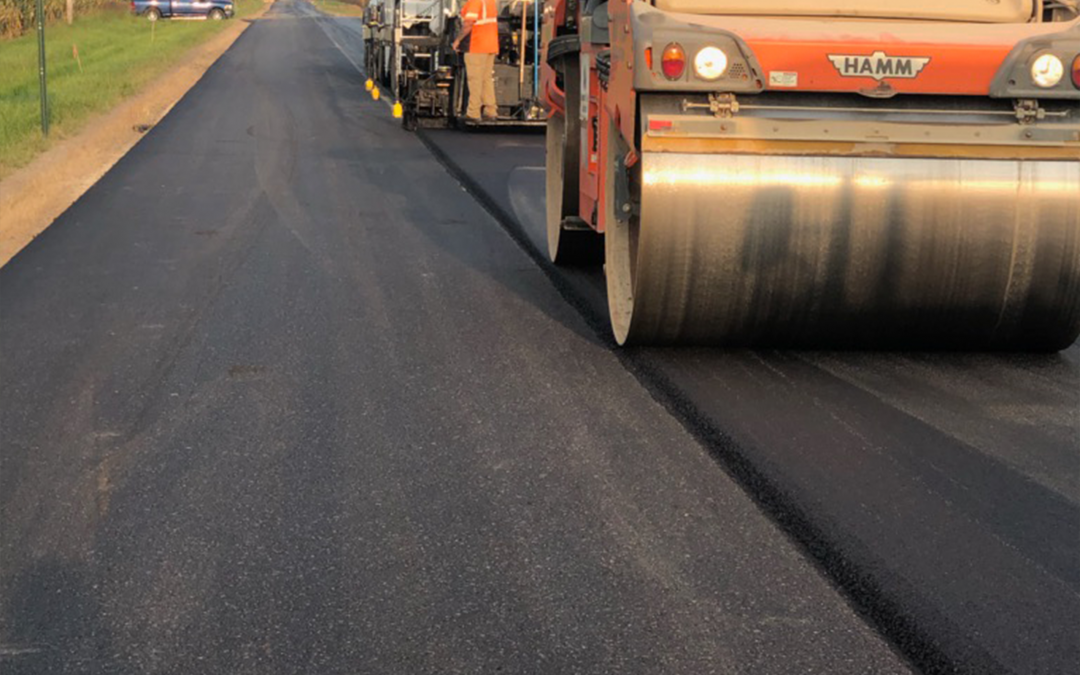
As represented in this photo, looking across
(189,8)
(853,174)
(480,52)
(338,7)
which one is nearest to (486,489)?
(853,174)

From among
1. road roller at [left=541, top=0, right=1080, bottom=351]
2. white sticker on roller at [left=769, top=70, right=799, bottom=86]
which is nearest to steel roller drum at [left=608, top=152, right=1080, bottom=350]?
road roller at [left=541, top=0, right=1080, bottom=351]

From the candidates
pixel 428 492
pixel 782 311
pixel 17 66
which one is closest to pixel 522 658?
pixel 428 492

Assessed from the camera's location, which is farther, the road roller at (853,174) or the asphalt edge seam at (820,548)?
the road roller at (853,174)

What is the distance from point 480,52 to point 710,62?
12201mm

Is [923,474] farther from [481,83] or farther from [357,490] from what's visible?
[481,83]

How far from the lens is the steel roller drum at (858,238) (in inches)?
262

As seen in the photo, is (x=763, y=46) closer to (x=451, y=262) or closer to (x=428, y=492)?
(x=428, y=492)

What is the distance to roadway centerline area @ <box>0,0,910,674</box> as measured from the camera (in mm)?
4020

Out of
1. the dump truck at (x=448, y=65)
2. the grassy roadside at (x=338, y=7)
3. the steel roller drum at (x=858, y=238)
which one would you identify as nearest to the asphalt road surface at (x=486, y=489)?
the steel roller drum at (x=858, y=238)

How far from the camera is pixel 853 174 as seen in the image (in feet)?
21.8

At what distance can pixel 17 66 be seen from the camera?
99.2 ft

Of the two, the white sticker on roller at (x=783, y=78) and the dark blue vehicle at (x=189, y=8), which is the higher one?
the dark blue vehicle at (x=189, y=8)

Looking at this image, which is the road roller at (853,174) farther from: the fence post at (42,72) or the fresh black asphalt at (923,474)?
the fence post at (42,72)

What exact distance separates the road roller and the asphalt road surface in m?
0.37
